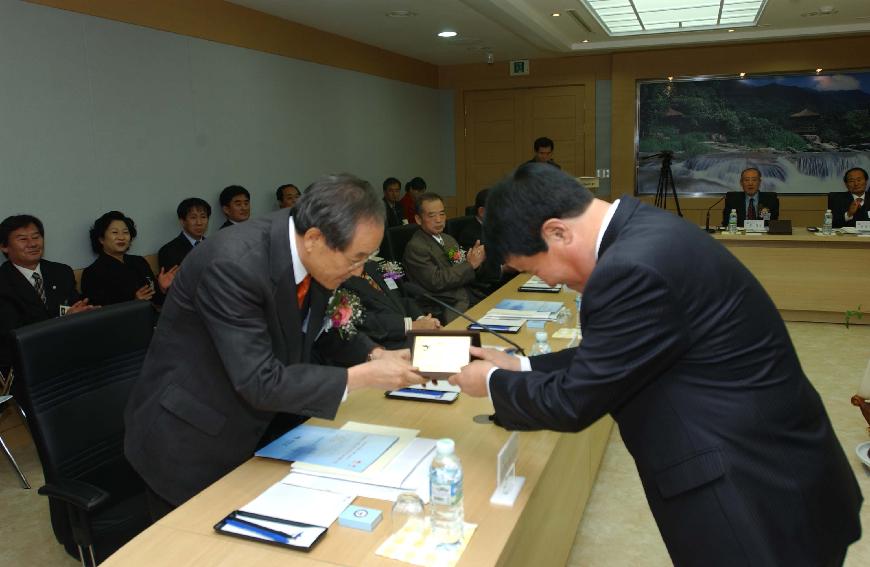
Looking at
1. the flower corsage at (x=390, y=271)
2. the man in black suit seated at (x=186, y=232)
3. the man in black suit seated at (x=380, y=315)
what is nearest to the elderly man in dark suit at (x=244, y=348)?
the man in black suit seated at (x=380, y=315)

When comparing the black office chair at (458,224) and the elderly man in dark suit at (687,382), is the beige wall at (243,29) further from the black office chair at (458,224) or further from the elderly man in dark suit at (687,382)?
the elderly man in dark suit at (687,382)

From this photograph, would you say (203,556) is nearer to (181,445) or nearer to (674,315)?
(181,445)

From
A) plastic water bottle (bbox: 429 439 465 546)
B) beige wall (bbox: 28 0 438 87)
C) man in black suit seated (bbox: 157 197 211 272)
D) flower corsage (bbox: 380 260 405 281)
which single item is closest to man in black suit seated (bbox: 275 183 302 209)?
man in black suit seated (bbox: 157 197 211 272)

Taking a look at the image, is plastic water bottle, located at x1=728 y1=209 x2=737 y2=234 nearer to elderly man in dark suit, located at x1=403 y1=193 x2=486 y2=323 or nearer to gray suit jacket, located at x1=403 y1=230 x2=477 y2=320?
elderly man in dark suit, located at x1=403 y1=193 x2=486 y2=323

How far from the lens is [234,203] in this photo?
532 cm

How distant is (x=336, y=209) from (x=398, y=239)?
2948mm

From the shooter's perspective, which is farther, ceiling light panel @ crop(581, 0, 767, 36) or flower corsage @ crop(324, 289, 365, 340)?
ceiling light panel @ crop(581, 0, 767, 36)

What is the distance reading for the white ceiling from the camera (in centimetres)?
586

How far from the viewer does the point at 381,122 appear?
7.96 meters

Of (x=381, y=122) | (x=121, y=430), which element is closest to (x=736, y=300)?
(x=121, y=430)

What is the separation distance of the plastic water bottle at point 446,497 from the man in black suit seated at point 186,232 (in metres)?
3.90

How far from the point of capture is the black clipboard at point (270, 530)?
131 cm

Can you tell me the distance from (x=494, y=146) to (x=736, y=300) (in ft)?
28.7

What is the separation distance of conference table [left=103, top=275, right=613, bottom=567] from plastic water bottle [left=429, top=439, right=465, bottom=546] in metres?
0.05
